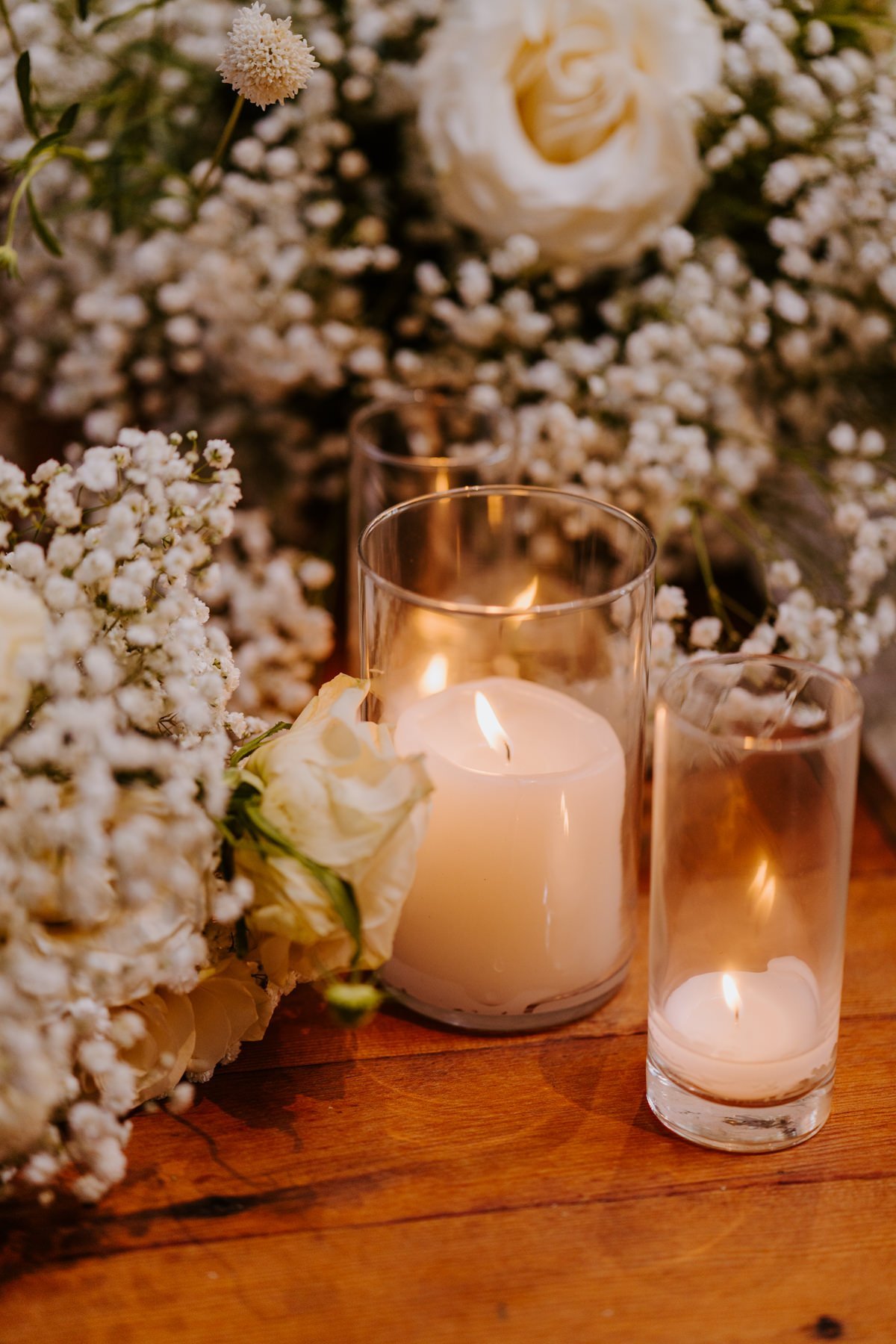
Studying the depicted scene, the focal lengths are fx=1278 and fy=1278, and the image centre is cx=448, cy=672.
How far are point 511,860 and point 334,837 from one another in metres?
0.12

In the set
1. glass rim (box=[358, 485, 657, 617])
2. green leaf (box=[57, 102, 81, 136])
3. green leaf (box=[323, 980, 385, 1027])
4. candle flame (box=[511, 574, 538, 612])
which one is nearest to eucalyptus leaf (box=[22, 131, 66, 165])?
green leaf (box=[57, 102, 81, 136])

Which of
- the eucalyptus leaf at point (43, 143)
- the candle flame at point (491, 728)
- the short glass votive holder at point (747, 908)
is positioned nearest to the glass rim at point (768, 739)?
the short glass votive holder at point (747, 908)

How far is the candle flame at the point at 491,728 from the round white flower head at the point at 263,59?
1.02 feet

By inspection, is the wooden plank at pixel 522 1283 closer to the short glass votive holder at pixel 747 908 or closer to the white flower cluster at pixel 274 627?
the short glass votive holder at pixel 747 908

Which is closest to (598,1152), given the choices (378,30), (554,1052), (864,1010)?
(554,1052)

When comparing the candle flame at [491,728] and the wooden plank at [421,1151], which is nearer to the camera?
the wooden plank at [421,1151]

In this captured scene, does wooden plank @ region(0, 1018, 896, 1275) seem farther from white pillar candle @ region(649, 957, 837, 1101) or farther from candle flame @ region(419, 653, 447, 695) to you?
candle flame @ region(419, 653, 447, 695)

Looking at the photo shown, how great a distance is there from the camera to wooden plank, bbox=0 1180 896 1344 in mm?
515

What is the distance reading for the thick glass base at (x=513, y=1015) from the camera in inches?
26.5

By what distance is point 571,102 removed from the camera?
0.92 m

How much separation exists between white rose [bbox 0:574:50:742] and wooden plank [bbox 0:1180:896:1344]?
0.78 feet

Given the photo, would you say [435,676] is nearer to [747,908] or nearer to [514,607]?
[514,607]

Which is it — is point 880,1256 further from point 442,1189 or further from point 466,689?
point 466,689

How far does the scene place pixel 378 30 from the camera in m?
0.94
